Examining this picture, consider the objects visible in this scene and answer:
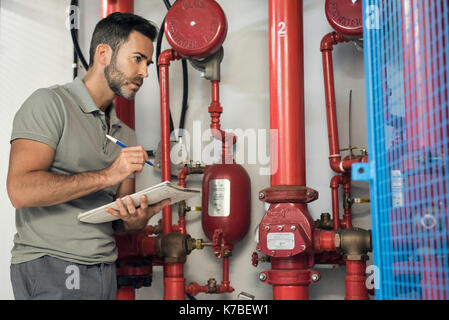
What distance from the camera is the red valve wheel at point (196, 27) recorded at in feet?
5.97

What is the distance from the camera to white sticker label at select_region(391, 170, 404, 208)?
0.96 meters

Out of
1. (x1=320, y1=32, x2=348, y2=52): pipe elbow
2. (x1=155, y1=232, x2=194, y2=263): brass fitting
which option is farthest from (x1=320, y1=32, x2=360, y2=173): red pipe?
(x1=155, y1=232, x2=194, y2=263): brass fitting

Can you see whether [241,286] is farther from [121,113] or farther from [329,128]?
[121,113]

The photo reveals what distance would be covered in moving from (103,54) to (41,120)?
366 millimetres

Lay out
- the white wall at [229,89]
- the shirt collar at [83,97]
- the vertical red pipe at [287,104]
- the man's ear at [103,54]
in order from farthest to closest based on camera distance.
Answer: the white wall at [229,89] → the vertical red pipe at [287,104] → the man's ear at [103,54] → the shirt collar at [83,97]

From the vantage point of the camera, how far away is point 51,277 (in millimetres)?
1358

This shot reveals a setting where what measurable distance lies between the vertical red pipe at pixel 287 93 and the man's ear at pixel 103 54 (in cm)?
55

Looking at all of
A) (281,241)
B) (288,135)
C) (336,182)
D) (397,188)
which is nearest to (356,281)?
(281,241)

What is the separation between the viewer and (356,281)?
1.65 metres

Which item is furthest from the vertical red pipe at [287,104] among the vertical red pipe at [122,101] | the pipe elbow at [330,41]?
the vertical red pipe at [122,101]

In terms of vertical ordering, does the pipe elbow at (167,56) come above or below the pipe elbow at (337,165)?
above

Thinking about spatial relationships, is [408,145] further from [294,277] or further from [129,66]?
[129,66]

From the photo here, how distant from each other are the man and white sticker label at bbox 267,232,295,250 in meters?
0.38

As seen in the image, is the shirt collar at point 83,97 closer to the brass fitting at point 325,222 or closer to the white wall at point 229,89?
the white wall at point 229,89
